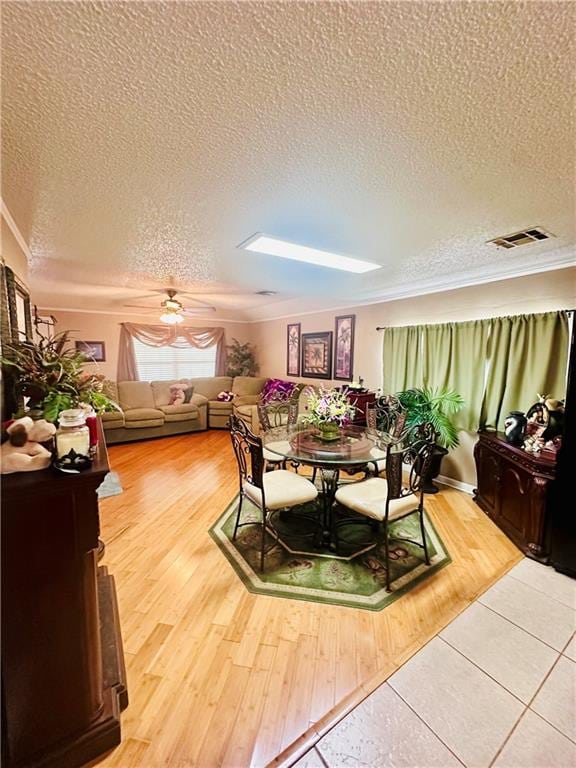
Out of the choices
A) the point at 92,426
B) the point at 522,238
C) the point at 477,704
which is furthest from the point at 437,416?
the point at 92,426

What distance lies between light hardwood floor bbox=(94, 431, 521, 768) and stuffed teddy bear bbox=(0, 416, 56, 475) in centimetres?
116

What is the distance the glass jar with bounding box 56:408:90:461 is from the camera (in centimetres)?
107

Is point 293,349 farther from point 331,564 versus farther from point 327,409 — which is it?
point 331,564

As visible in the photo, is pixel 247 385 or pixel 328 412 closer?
pixel 328 412

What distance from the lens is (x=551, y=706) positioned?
1.39 m

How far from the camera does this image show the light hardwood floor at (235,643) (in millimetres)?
1257

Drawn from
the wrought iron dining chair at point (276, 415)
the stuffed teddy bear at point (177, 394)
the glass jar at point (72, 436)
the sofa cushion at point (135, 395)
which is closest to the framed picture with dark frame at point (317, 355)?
the wrought iron dining chair at point (276, 415)

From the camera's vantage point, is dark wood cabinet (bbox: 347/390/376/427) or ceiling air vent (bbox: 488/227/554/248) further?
dark wood cabinet (bbox: 347/390/376/427)

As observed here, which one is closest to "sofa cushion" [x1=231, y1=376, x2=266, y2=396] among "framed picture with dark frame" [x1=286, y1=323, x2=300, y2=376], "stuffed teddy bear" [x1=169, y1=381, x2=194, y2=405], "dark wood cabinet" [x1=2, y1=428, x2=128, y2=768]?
"framed picture with dark frame" [x1=286, y1=323, x2=300, y2=376]

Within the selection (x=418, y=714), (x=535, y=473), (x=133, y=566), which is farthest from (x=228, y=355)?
(x=418, y=714)

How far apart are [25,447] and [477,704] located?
2.16 metres

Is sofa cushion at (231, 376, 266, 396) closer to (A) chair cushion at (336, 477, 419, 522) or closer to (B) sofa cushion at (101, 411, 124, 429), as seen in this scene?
(B) sofa cushion at (101, 411, 124, 429)

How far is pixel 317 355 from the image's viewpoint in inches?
221

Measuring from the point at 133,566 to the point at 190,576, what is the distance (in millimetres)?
450
